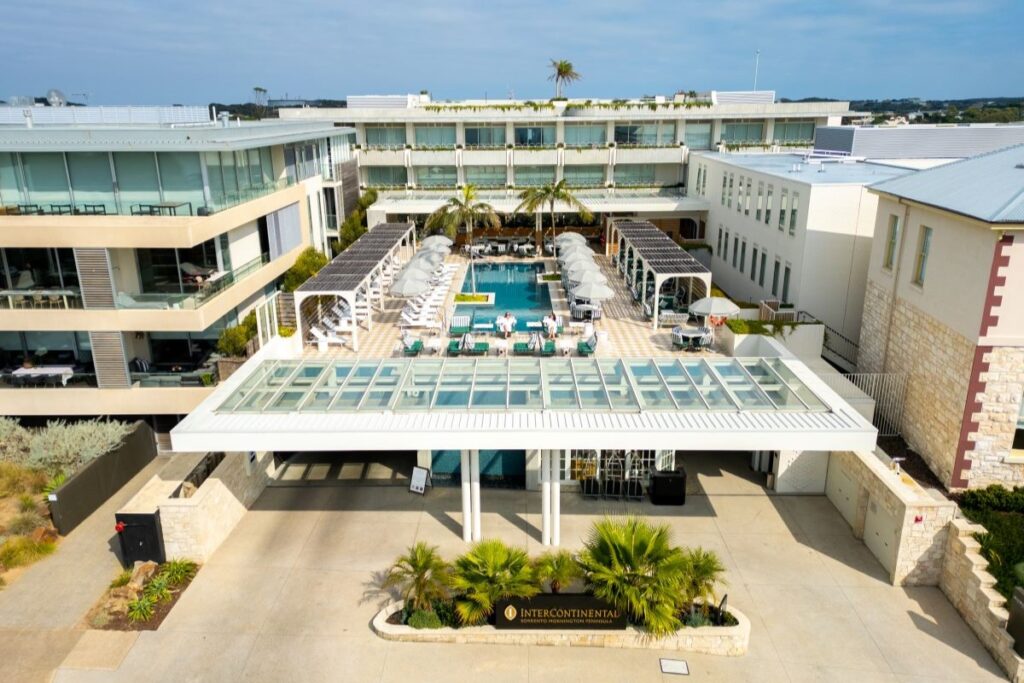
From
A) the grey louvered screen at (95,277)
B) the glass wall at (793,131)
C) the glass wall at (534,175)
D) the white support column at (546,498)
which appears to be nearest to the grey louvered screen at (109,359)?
the grey louvered screen at (95,277)

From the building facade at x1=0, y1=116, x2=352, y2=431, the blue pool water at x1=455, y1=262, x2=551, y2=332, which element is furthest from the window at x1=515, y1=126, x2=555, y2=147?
the building facade at x1=0, y1=116, x2=352, y2=431

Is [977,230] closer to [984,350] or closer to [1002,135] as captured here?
[984,350]

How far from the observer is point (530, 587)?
12477 mm

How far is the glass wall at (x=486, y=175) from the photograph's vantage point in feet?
152

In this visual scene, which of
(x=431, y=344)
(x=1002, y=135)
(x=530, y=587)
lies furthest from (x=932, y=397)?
(x=1002, y=135)

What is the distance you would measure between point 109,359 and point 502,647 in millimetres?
15544

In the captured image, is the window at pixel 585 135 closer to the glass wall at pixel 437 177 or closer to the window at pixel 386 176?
the glass wall at pixel 437 177

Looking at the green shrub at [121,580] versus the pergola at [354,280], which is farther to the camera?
the pergola at [354,280]

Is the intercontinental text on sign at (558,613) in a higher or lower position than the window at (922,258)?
lower

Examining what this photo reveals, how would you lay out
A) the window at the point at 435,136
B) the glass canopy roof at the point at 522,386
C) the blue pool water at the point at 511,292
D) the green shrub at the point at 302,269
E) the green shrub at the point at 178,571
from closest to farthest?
the green shrub at the point at 178,571
the glass canopy roof at the point at 522,386
the green shrub at the point at 302,269
the blue pool water at the point at 511,292
the window at the point at 435,136

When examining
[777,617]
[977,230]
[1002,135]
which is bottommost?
[777,617]

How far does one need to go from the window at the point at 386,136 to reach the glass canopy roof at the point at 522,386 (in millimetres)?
31191

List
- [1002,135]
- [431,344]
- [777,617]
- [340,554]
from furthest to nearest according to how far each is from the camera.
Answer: [1002,135], [431,344], [340,554], [777,617]

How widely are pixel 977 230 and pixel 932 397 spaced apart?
14.8ft
